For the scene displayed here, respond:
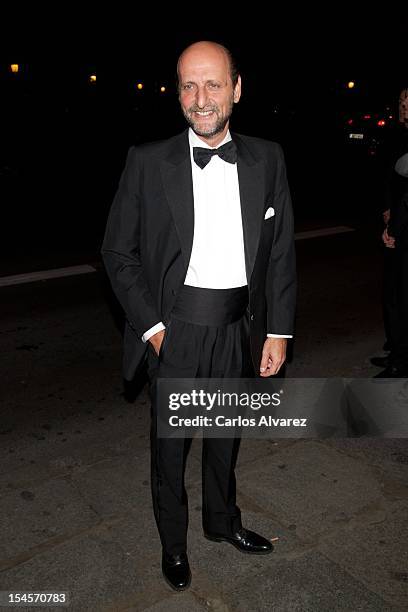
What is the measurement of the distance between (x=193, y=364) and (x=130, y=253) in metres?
0.60

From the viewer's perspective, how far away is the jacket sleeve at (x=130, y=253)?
Result: 9.59ft

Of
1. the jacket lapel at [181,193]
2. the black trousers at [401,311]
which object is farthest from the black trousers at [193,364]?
the black trousers at [401,311]

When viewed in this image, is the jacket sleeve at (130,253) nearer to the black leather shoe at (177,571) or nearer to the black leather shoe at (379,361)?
the black leather shoe at (177,571)

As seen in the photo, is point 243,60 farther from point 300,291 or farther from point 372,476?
point 372,476

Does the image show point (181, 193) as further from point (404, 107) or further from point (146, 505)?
point (404, 107)

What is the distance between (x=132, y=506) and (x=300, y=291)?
15.9 feet

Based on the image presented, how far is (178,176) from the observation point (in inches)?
113

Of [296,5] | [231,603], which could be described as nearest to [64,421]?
[231,603]

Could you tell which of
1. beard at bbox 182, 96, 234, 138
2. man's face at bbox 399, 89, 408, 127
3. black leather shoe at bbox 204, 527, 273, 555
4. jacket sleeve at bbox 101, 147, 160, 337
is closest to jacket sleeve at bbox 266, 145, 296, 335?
beard at bbox 182, 96, 234, 138

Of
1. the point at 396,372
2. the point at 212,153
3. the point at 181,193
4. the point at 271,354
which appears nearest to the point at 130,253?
the point at 181,193

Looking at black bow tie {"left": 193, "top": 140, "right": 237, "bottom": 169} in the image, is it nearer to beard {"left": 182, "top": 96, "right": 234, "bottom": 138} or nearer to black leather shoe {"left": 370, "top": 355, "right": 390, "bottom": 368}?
beard {"left": 182, "top": 96, "right": 234, "bottom": 138}

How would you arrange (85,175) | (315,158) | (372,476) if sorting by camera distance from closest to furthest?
(372,476)
(85,175)
(315,158)

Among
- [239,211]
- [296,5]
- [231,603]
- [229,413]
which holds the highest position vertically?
[296,5]

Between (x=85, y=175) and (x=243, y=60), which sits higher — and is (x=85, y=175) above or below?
below
